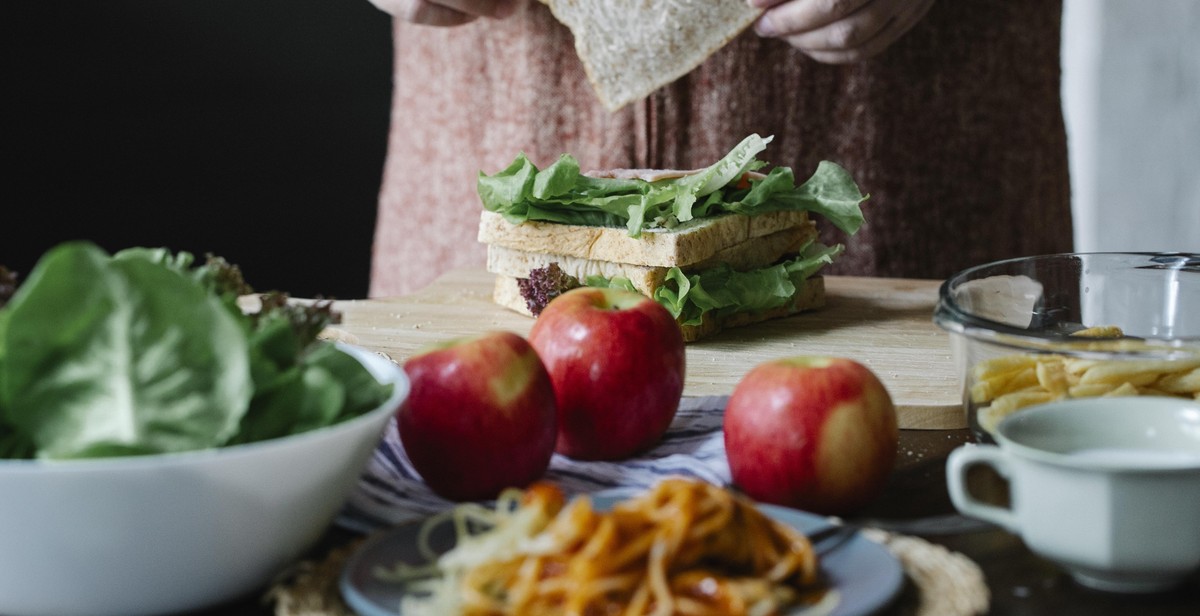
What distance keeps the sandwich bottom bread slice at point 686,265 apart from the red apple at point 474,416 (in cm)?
81

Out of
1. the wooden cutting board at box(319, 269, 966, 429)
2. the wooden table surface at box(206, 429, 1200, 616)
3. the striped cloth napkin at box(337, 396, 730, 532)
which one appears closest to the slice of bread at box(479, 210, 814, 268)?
the wooden cutting board at box(319, 269, 966, 429)

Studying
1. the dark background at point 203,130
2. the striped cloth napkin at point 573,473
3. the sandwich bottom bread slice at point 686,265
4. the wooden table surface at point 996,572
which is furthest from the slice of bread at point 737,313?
the dark background at point 203,130

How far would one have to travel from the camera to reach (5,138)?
12.8 ft

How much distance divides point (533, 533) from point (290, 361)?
250mm

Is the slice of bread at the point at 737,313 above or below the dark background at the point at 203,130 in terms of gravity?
below

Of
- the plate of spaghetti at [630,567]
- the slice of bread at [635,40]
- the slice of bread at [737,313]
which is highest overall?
the slice of bread at [635,40]

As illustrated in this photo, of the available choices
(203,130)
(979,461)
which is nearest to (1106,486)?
(979,461)

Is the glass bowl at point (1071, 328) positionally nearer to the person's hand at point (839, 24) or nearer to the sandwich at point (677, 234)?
the sandwich at point (677, 234)

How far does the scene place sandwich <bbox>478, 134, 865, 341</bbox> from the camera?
2.00m

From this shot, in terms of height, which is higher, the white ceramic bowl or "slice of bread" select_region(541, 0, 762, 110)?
"slice of bread" select_region(541, 0, 762, 110)

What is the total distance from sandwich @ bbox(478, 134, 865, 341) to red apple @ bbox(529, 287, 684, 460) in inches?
25.1

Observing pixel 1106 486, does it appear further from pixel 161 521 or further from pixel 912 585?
pixel 161 521

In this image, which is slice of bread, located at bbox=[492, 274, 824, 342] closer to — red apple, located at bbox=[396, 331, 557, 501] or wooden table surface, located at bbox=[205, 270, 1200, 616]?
wooden table surface, located at bbox=[205, 270, 1200, 616]

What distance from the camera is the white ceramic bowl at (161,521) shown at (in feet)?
2.70
